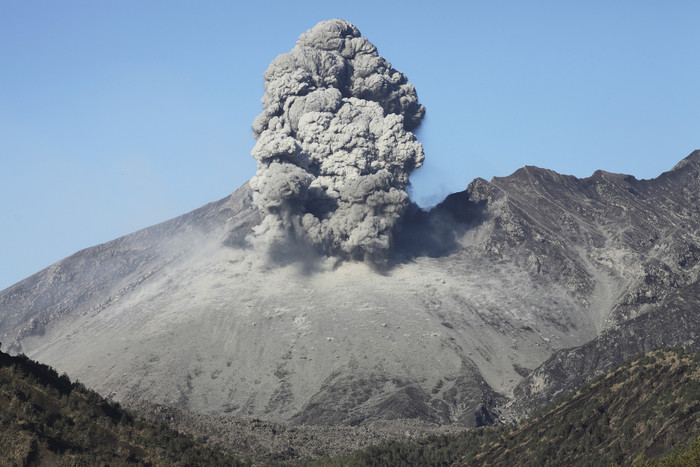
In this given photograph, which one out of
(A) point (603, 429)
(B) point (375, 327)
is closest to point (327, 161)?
(B) point (375, 327)

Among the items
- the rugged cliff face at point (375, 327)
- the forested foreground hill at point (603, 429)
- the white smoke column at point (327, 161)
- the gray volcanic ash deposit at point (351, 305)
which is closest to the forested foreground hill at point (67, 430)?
the forested foreground hill at point (603, 429)

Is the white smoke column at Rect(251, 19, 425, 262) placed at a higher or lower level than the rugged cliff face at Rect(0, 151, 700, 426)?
higher

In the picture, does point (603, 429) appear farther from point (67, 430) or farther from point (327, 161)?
point (327, 161)

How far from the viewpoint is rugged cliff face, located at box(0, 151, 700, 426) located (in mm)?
138250

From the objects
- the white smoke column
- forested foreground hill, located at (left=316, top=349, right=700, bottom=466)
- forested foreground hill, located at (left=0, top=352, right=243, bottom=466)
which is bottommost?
forested foreground hill, located at (left=316, top=349, right=700, bottom=466)

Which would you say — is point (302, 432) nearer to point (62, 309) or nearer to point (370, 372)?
point (370, 372)

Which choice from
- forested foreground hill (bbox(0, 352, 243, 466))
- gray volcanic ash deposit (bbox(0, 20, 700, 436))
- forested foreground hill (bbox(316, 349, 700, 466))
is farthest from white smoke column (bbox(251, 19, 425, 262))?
forested foreground hill (bbox(0, 352, 243, 466))

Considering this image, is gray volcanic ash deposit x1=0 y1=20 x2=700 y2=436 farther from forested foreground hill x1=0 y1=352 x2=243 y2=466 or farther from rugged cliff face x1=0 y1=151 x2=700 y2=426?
forested foreground hill x1=0 y1=352 x2=243 y2=466

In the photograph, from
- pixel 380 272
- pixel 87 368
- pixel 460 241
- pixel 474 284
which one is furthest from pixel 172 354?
pixel 460 241

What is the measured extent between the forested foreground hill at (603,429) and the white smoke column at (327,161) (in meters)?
71.7

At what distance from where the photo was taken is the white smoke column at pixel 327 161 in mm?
163625

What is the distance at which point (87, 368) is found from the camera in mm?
149000

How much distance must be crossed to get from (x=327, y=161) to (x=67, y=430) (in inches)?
4971

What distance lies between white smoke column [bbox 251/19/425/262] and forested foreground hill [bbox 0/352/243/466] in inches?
4289
